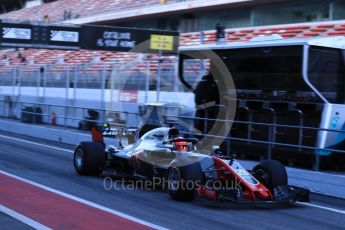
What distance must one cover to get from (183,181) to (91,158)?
2.98 m

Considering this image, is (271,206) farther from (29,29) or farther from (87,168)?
(29,29)

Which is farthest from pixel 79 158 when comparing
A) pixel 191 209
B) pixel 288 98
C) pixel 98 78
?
pixel 98 78

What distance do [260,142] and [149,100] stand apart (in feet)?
29.0

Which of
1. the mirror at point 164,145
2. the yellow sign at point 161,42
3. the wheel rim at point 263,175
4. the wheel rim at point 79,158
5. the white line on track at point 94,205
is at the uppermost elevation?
the yellow sign at point 161,42

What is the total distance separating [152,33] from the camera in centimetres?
2616

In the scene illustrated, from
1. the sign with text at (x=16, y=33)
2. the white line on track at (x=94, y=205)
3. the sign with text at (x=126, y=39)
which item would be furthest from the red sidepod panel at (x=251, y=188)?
the sign with text at (x=16, y=33)

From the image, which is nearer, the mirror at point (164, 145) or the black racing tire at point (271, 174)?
the black racing tire at point (271, 174)

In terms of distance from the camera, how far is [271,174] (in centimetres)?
906

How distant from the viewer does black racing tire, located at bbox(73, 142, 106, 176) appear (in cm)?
1125

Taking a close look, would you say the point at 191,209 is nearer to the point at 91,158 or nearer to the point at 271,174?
the point at 271,174

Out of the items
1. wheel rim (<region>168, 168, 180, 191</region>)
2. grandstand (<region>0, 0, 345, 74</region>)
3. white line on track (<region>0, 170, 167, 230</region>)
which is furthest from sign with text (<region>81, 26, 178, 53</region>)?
wheel rim (<region>168, 168, 180, 191</region>)

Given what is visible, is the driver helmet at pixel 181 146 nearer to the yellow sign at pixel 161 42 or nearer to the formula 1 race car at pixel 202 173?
the formula 1 race car at pixel 202 173

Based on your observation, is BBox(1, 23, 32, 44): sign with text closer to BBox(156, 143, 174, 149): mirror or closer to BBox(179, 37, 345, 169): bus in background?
BBox(179, 37, 345, 169): bus in background

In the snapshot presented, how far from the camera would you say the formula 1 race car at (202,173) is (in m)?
8.70
